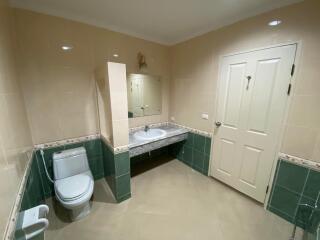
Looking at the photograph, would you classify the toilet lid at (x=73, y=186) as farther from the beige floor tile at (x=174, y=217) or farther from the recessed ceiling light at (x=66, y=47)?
the recessed ceiling light at (x=66, y=47)

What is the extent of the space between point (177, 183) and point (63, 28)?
105 inches

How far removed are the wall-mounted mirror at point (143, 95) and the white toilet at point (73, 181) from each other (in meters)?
1.04

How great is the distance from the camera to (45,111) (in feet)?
5.85

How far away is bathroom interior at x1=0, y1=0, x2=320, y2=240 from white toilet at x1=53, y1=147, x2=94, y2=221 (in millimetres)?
12

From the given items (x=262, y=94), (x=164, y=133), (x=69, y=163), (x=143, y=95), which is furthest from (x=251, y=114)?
(x=69, y=163)

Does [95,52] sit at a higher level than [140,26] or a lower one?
lower

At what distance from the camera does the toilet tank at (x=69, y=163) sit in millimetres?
1785

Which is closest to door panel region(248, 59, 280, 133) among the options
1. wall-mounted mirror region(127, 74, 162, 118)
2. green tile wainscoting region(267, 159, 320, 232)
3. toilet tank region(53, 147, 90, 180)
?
green tile wainscoting region(267, 159, 320, 232)

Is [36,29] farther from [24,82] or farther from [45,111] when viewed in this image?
[45,111]

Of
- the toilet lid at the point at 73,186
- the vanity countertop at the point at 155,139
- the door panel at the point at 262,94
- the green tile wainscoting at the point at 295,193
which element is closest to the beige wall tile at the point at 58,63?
the vanity countertop at the point at 155,139

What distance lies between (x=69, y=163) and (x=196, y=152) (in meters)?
1.98

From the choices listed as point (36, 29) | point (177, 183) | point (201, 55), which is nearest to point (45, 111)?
point (36, 29)

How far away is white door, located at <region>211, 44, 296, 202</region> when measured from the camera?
1.58m

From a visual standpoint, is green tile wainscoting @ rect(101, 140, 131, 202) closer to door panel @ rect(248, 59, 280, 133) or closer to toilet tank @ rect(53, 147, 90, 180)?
toilet tank @ rect(53, 147, 90, 180)
